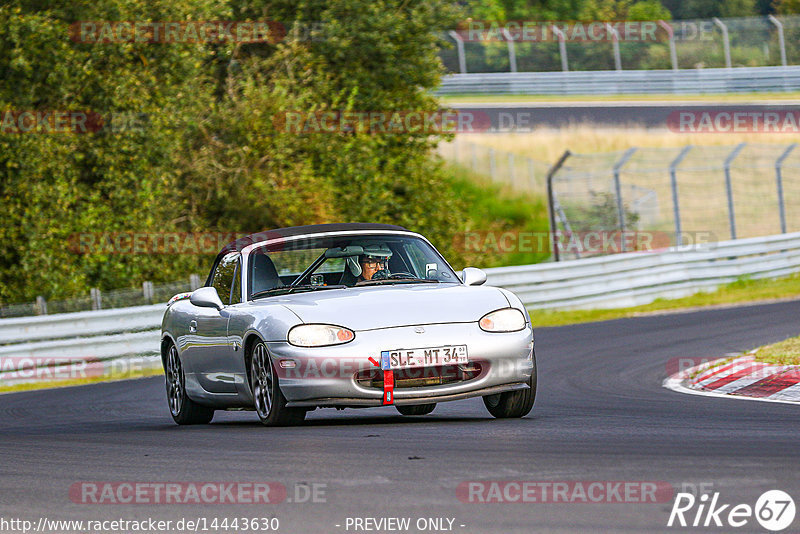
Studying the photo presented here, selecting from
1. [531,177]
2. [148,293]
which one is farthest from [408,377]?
[531,177]

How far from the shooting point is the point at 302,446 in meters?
7.65

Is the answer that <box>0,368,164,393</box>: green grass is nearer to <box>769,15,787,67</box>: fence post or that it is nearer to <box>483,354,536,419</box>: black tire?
<box>483,354,536,419</box>: black tire

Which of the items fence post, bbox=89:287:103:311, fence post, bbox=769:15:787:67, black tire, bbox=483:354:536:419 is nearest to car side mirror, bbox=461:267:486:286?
black tire, bbox=483:354:536:419

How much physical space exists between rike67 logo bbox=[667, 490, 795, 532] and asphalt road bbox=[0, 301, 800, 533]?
6 cm

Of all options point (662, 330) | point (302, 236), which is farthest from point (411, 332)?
point (662, 330)

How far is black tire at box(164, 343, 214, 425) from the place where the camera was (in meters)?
10.6

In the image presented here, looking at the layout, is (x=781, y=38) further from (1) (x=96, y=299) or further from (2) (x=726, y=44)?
(1) (x=96, y=299)

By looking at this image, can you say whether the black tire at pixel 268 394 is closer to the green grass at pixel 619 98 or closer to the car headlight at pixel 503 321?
the car headlight at pixel 503 321

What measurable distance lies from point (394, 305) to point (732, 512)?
3.74 m

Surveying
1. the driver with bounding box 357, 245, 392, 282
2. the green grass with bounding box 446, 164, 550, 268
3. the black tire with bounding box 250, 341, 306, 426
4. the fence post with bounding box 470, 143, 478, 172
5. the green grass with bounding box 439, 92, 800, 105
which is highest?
the driver with bounding box 357, 245, 392, 282

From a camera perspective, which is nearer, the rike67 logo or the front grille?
the rike67 logo

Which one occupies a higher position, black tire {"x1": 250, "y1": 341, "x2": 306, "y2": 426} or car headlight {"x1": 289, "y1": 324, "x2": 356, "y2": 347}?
car headlight {"x1": 289, "y1": 324, "x2": 356, "y2": 347}

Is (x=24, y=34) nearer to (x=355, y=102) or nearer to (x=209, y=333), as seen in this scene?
(x=355, y=102)

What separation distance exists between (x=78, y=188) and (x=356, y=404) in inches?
648
